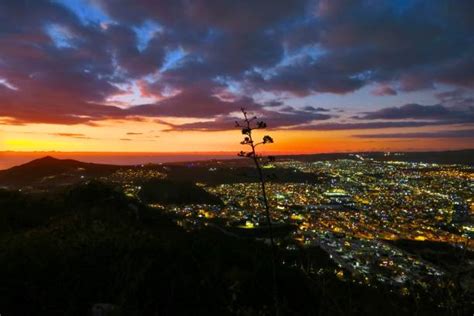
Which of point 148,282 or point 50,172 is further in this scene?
point 50,172

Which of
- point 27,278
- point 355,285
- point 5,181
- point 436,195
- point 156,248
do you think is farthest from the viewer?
point 436,195

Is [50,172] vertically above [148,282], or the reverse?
[50,172]

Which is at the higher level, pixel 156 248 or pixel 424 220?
pixel 156 248

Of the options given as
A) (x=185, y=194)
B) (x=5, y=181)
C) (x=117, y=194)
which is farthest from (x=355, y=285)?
(x=5, y=181)

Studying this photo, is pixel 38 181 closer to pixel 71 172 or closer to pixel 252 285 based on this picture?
pixel 71 172

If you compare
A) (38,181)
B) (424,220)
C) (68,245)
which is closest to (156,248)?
(68,245)

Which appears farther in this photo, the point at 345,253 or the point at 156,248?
the point at 345,253

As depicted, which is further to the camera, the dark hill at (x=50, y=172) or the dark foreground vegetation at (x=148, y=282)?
the dark hill at (x=50, y=172)

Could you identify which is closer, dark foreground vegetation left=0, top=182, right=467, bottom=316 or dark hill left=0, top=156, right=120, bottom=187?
dark foreground vegetation left=0, top=182, right=467, bottom=316

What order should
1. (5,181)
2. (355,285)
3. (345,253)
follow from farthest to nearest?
1. (5,181)
2. (345,253)
3. (355,285)

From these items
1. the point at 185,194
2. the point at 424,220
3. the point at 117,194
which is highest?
the point at 117,194
